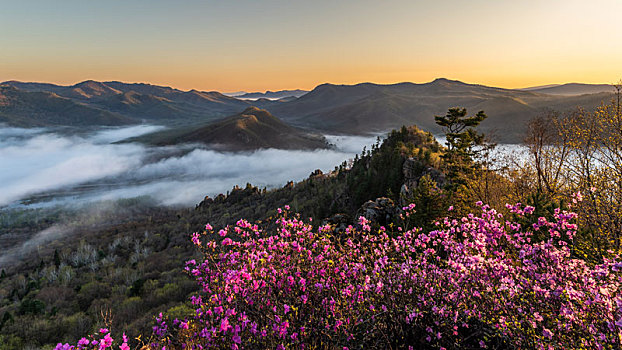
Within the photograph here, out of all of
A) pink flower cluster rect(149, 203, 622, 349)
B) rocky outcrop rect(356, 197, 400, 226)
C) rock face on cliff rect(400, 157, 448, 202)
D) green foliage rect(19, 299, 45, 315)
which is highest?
pink flower cluster rect(149, 203, 622, 349)

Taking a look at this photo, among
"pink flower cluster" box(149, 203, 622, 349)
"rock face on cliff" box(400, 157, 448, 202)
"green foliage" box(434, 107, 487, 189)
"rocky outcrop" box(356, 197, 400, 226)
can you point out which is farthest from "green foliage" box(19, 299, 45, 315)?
"green foliage" box(434, 107, 487, 189)

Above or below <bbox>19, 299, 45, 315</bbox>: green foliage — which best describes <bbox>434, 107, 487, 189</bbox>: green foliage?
above

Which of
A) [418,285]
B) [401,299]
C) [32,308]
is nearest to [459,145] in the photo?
[418,285]

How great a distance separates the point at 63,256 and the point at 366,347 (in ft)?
421

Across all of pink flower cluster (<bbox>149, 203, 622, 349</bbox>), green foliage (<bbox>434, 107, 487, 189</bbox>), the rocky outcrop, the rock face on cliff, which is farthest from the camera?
the rock face on cliff

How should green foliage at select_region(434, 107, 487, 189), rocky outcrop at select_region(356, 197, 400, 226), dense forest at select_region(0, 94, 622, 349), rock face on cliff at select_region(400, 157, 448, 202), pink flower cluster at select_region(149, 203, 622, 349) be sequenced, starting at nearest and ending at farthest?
dense forest at select_region(0, 94, 622, 349)
pink flower cluster at select_region(149, 203, 622, 349)
rocky outcrop at select_region(356, 197, 400, 226)
green foliage at select_region(434, 107, 487, 189)
rock face on cliff at select_region(400, 157, 448, 202)

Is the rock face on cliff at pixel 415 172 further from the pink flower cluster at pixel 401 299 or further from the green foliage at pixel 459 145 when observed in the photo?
the pink flower cluster at pixel 401 299

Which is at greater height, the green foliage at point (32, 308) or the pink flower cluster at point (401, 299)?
the pink flower cluster at point (401, 299)

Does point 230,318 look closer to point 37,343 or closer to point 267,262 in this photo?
point 267,262

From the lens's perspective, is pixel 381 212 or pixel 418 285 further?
pixel 381 212

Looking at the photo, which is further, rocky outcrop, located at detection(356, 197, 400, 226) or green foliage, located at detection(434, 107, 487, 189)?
green foliage, located at detection(434, 107, 487, 189)

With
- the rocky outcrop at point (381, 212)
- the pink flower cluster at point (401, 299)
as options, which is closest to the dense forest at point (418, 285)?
the pink flower cluster at point (401, 299)

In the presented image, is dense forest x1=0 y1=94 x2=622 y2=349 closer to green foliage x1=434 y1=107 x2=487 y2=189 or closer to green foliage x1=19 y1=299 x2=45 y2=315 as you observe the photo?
green foliage x1=434 y1=107 x2=487 y2=189

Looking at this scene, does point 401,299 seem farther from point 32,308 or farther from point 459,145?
point 32,308
